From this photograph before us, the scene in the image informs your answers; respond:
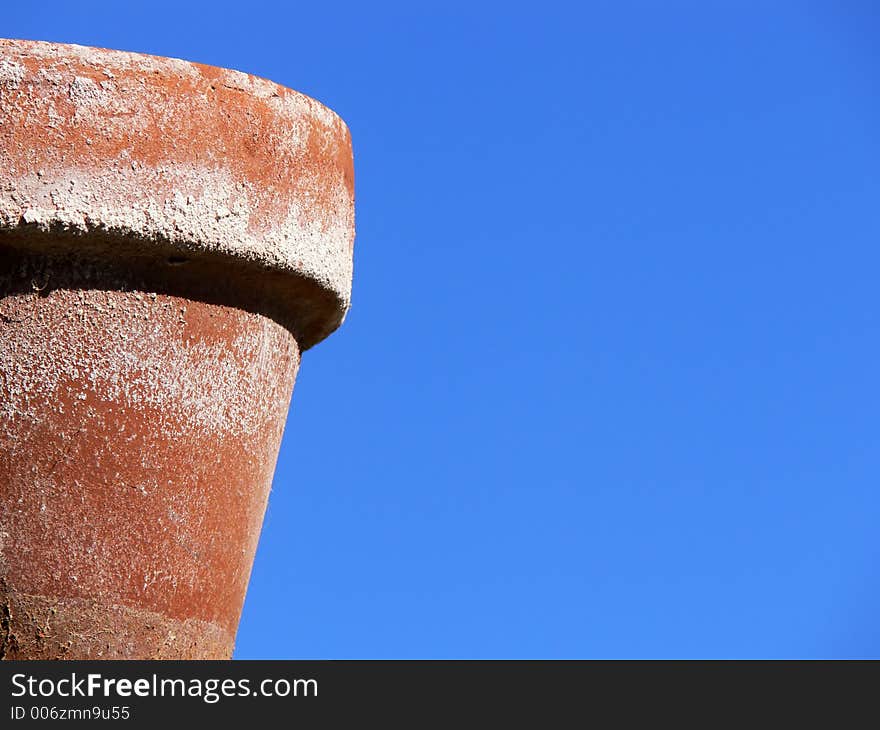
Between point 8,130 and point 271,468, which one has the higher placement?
point 8,130

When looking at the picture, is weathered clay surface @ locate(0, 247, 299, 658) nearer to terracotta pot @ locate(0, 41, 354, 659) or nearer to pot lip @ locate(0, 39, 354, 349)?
terracotta pot @ locate(0, 41, 354, 659)

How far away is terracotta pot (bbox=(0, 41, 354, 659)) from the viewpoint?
125 inches

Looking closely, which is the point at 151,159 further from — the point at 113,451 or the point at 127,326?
the point at 113,451

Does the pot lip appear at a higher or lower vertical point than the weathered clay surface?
higher

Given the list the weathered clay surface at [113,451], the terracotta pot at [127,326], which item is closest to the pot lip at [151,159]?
the terracotta pot at [127,326]

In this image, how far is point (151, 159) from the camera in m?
3.22

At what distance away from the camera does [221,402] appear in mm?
3402

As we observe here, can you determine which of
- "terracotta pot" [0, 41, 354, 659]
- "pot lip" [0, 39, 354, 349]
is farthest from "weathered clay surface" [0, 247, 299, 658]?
"pot lip" [0, 39, 354, 349]

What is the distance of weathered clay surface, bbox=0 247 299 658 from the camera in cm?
319

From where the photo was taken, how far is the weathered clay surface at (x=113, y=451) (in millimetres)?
3186

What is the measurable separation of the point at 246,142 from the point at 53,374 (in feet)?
Result: 2.13

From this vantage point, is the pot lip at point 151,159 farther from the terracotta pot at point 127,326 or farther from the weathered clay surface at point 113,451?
the weathered clay surface at point 113,451
